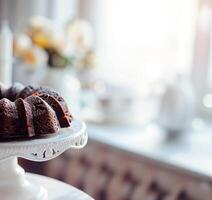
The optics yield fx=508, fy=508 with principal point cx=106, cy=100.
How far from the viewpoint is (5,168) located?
916 mm

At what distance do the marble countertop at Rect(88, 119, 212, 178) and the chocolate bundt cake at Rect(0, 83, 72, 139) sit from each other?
2.47 feet

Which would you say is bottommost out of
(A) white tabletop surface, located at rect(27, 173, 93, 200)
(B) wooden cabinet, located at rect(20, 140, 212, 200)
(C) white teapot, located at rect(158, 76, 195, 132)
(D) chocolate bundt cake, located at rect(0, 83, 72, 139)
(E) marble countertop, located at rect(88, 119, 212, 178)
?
(B) wooden cabinet, located at rect(20, 140, 212, 200)

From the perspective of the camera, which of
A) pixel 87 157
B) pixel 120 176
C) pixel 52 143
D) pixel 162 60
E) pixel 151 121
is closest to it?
pixel 52 143

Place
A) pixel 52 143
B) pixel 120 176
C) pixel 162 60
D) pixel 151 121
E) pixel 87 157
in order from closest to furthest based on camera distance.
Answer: pixel 52 143 < pixel 120 176 < pixel 87 157 < pixel 151 121 < pixel 162 60

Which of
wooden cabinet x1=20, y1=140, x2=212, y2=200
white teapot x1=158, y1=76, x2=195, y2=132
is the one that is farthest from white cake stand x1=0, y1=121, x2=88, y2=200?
white teapot x1=158, y1=76, x2=195, y2=132

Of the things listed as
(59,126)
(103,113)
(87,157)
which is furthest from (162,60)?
(59,126)

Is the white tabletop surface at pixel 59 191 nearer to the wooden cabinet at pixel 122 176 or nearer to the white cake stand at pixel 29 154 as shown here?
the white cake stand at pixel 29 154

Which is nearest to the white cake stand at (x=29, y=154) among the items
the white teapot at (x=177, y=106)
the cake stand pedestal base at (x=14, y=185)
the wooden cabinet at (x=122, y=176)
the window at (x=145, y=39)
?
the cake stand pedestal base at (x=14, y=185)

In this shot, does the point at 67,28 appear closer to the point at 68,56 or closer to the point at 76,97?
the point at 68,56

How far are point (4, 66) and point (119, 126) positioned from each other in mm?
648

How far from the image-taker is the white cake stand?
0.82 m

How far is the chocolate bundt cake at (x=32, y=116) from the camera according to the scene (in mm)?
823

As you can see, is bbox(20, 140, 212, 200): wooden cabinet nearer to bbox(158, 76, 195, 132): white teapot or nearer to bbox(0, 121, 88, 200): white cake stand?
bbox(158, 76, 195, 132): white teapot

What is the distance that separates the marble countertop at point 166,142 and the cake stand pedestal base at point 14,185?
72 cm
